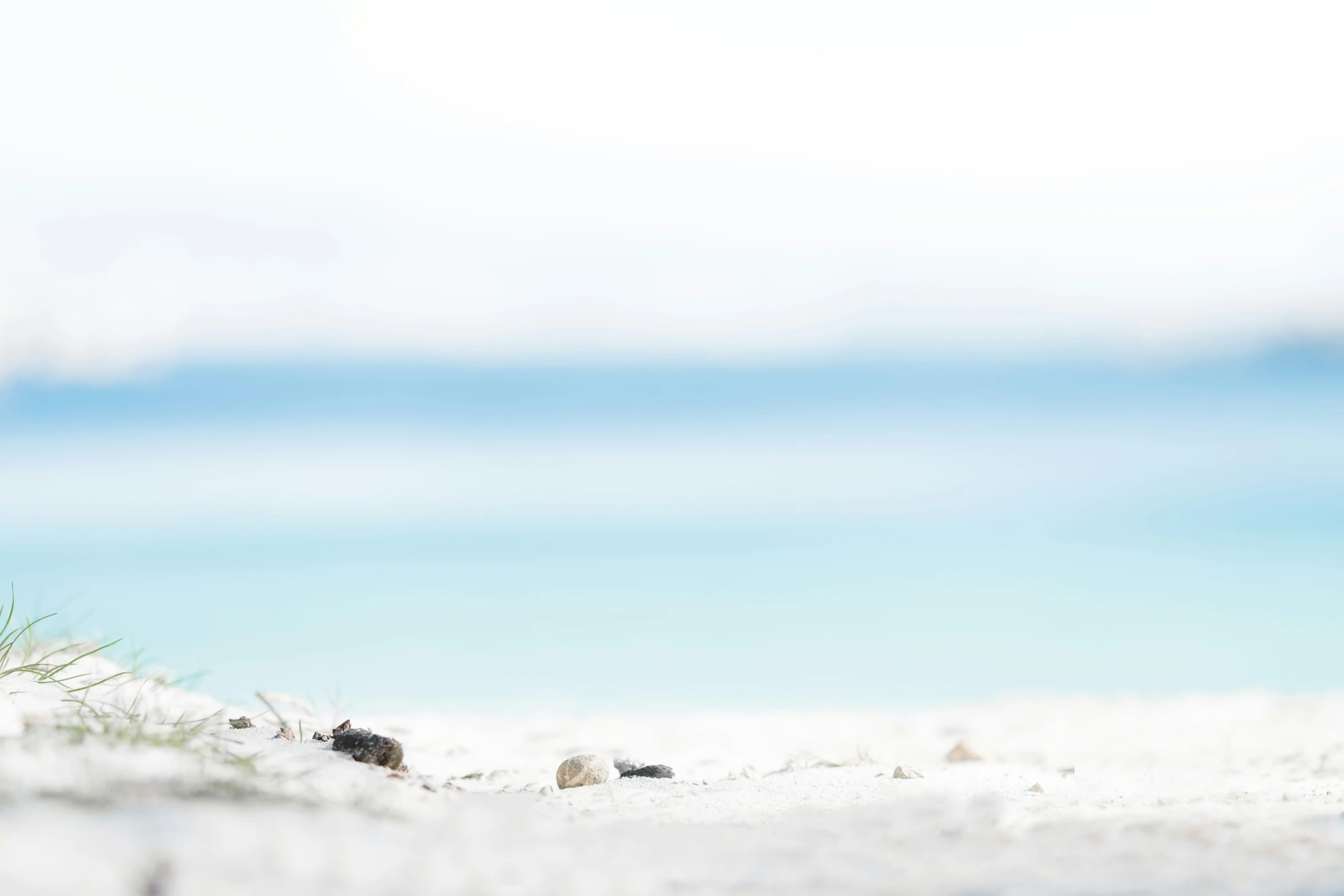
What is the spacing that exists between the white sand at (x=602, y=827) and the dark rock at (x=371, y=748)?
0.08 meters

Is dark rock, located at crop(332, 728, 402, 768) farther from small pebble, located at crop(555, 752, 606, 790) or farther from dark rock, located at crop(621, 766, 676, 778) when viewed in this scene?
dark rock, located at crop(621, 766, 676, 778)

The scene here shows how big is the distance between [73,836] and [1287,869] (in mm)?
2335

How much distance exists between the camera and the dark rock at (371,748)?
3.11 m

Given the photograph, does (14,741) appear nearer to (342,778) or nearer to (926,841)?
(342,778)

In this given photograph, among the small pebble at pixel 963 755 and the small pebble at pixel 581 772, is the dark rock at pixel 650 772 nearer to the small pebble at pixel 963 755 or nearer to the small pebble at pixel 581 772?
the small pebble at pixel 581 772

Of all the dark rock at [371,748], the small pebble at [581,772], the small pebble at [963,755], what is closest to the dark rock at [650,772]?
the small pebble at [581,772]

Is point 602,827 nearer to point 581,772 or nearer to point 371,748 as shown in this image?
point 371,748

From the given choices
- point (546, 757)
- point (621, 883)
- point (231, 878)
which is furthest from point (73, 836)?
point (546, 757)

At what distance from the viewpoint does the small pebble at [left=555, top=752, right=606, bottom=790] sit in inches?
147

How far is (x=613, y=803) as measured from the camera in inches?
124

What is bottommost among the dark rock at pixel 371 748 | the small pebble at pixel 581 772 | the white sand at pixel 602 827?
the white sand at pixel 602 827

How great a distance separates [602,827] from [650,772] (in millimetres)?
1217

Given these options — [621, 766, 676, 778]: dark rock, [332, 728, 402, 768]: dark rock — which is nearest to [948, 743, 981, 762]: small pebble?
[621, 766, 676, 778]: dark rock

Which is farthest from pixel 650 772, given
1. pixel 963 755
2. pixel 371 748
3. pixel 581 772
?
pixel 963 755
